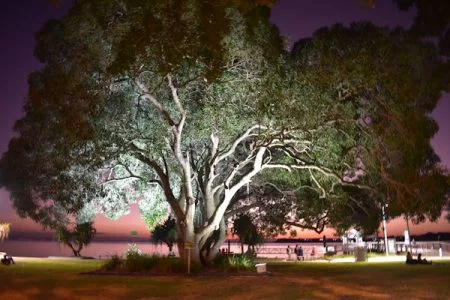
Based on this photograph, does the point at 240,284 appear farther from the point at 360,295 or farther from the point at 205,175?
the point at 205,175

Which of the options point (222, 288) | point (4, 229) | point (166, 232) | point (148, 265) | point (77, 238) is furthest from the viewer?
point (166, 232)

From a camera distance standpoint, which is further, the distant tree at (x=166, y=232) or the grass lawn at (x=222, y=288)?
the distant tree at (x=166, y=232)

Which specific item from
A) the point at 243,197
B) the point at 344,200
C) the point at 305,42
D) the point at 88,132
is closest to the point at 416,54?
the point at 305,42

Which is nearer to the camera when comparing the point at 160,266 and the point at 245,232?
the point at 160,266

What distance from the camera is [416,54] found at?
21297mm

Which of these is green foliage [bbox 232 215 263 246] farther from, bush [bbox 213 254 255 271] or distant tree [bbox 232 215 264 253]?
bush [bbox 213 254 255 271]

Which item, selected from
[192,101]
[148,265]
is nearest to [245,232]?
[148,265]

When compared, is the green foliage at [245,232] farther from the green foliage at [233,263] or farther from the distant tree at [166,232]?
the green foliage at [233,263]

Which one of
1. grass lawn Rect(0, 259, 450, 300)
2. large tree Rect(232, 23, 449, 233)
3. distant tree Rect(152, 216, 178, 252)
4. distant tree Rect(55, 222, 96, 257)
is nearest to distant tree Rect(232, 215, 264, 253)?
distant tree Rect(152, 216, 178, 252)

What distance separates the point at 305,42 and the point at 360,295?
47.1 feet

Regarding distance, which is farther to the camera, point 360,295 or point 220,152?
point 220,152

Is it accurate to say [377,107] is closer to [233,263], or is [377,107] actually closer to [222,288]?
[233,263]

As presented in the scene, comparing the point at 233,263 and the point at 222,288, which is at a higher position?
the point at 233,263

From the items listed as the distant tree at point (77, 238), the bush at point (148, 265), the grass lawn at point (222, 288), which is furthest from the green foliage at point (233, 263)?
the distant tree at point (77, 238)
